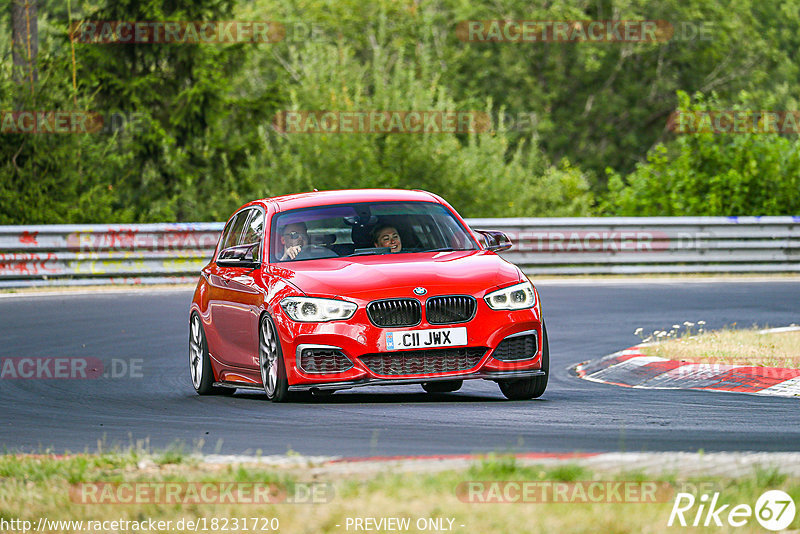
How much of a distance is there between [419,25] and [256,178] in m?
26.6

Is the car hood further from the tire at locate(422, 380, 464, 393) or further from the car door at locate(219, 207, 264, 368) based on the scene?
the tire at locate(422, 380, 464, 393)

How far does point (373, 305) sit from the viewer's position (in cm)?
941

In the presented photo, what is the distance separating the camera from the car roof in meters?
11.1

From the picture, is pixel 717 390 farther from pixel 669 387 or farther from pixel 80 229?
pixel 80 229

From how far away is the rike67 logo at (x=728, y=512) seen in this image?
16.0ft
